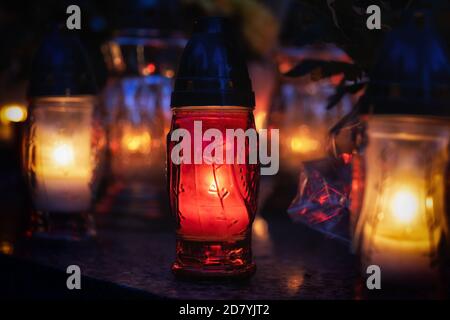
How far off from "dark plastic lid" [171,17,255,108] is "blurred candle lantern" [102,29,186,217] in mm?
3101

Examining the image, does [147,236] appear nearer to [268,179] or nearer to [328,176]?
[328,176]

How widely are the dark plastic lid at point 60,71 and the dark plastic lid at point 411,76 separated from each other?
1.25 metres

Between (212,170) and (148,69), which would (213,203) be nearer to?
(212,170)

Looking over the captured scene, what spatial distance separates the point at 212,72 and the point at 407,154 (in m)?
0.58

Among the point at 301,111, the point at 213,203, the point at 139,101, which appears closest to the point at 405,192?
the point at 213,203

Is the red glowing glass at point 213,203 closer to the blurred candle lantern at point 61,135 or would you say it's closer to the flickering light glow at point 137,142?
the blurred candle lantern at point 61,135

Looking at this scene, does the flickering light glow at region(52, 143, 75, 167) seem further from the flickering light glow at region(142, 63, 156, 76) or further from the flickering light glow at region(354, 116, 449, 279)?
the flickering light glow at region(142, 63, 156, 76)

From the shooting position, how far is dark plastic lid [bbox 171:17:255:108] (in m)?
1.92

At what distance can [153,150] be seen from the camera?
548 cm

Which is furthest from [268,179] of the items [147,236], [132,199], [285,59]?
[147,236]

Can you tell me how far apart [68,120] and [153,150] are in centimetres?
290

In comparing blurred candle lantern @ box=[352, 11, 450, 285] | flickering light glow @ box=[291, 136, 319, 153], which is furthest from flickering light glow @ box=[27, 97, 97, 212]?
flickering light glow @ box=[291, 136, 319, 153]

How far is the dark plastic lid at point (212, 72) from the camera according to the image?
6.31 ft

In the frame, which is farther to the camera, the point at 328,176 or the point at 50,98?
the point at 50,98
